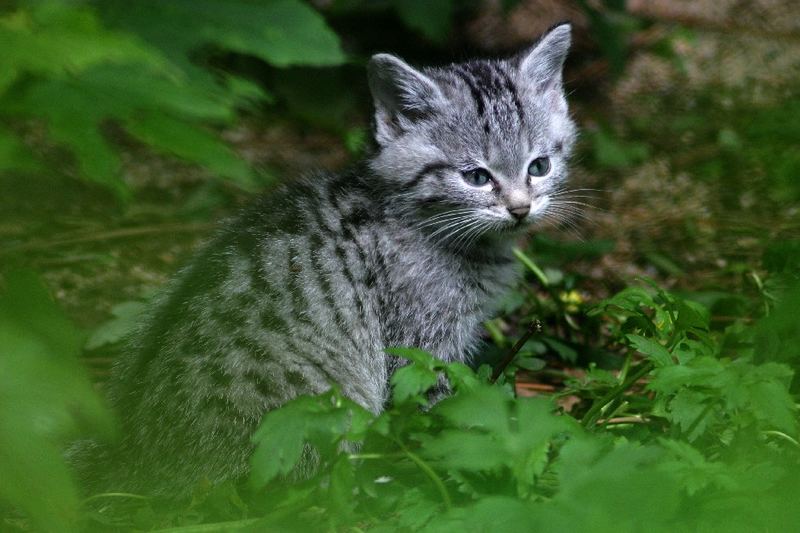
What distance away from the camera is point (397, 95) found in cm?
390

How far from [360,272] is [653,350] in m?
1.24

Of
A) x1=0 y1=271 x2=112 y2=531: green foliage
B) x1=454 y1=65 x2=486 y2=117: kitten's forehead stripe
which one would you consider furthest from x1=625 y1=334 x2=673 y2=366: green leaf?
x1=0 y1=271 x2=112 y2=531: green foliage

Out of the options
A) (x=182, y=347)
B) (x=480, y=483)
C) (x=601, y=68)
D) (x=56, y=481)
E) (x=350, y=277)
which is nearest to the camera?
(x=56, y=481)

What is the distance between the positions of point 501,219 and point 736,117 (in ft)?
13.7

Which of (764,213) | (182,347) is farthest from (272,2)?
(764,213)

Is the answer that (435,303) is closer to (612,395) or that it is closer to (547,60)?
(612,395)

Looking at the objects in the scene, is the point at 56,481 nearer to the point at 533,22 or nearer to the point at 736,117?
the point at 736,117

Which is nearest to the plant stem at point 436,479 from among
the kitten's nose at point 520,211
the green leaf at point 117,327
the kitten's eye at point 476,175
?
the kitten's nose at point 520,211

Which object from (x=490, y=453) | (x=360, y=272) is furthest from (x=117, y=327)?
(x=490, y=453)

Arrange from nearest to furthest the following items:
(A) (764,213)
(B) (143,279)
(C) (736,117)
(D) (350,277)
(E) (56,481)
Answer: (E) (56,481)
(D) (350,277)
(B) (143,279)
(A) (764,213)
(C) (736,117)

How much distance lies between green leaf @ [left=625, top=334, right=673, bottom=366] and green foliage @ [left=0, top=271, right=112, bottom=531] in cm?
176

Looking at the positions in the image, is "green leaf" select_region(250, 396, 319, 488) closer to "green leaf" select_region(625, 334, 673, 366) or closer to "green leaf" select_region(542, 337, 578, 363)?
"green leaf" select_region(625, 334, 673, 366)

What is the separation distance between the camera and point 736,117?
281 inches

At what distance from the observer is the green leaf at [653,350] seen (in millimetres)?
2857
